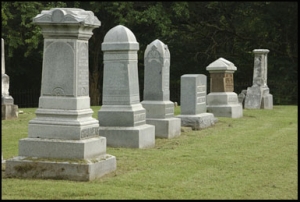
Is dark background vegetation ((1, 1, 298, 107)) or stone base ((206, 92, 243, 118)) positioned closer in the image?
stone base ((206, 92, 243, 118))

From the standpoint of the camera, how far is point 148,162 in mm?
10789

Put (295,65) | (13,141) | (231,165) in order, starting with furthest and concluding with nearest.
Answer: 1. (295,65)
2. (13,141)
3. (231,165)

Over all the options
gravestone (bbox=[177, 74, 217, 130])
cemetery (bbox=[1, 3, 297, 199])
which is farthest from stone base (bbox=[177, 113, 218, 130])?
cemetery (bbox=[1, 3, 297, 199])

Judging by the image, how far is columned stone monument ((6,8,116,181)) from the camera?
912cm

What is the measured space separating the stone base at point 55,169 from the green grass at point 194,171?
0.53 ft

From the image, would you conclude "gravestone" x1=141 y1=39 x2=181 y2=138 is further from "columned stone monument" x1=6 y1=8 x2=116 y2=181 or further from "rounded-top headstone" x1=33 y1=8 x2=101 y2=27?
"rounded-top headstone" x1=33 y1=8 x2=101 y2=27

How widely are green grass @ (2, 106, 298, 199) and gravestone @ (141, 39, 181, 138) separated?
425 millimetres

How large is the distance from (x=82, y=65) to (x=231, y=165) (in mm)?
3131

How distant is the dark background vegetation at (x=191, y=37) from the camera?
30328mm

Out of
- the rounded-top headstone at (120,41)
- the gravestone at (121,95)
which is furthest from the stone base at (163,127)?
the rounded-top headstone at (120,41)

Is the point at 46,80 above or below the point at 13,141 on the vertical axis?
above

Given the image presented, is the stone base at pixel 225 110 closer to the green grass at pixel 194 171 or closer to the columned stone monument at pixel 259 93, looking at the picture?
the columned stone monument at pixel 259 93

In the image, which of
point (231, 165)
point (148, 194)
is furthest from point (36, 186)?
point (231, 165)

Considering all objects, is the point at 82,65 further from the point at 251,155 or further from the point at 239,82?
the point at 239,82
